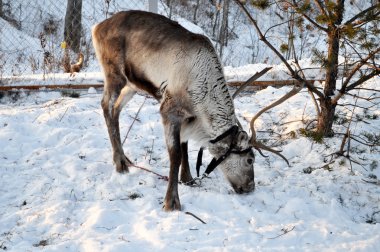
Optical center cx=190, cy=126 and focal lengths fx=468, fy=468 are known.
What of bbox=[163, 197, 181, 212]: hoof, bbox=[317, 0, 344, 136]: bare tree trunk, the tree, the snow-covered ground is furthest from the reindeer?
bbox=[317, 0, 344, 136]: bare tree trunk

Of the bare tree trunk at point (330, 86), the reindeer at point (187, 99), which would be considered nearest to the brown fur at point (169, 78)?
the reindeer at point (187, 99)

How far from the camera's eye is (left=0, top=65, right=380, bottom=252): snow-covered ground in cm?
325

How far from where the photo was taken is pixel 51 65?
805 cm

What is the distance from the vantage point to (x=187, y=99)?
4.00 m

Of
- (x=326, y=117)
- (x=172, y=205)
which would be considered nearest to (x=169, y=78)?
(x=172, y=205)

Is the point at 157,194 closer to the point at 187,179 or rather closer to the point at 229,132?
the point at 187,179

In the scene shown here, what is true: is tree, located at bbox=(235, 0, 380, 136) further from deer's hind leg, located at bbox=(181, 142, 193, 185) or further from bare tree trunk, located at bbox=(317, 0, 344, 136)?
deer's hind leg, located at bbox=(181, 142, 193, 185)

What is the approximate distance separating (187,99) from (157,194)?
86cm

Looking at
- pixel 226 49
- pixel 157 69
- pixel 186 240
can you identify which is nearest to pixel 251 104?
pixel 157 69

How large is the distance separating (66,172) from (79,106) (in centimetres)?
179

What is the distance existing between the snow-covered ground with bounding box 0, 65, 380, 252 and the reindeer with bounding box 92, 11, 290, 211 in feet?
0.80

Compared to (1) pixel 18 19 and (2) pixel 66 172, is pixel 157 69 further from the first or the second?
(1) pixel 18 19

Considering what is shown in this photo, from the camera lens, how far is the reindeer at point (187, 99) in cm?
398

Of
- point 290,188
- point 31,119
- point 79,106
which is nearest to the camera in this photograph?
point 290,188
